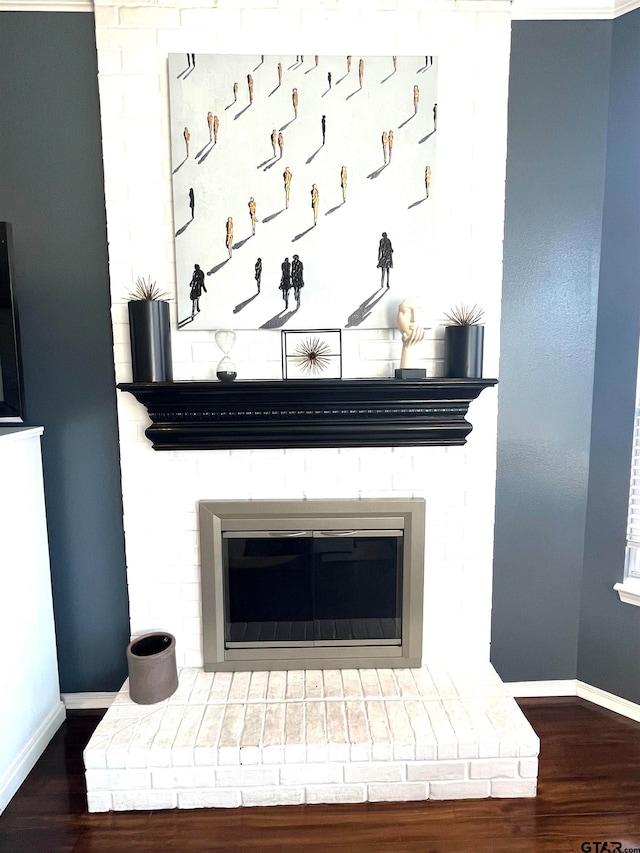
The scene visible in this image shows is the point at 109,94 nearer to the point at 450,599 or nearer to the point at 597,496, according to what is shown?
the point at 450,599

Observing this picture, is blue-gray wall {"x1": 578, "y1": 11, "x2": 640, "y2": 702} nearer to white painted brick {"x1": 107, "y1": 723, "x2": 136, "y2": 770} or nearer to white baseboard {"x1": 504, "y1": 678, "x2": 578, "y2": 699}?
white baseboard {"x1": 504, "y1": 678, "x2": 578, "y2": 699}

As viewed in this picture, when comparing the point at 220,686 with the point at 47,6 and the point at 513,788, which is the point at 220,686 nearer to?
the point at 513,788

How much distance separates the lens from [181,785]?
1662mm

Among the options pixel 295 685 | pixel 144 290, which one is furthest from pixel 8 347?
pixel 295 685

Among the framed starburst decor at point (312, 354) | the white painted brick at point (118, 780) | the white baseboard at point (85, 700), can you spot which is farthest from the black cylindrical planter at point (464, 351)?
the white baseboard at point (85, 700)

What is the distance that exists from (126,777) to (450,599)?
1.34m

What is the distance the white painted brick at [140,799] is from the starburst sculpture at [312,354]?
1.56m

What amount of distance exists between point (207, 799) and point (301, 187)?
2.20 metres

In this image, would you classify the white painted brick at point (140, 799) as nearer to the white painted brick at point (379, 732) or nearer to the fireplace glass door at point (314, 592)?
the fireplace glass door at point (314, 592)

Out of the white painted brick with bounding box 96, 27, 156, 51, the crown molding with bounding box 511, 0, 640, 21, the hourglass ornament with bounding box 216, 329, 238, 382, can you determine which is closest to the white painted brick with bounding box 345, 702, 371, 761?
the hourglass ornament with bounding box 216, 329, 238, 382

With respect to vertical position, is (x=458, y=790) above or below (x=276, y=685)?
below

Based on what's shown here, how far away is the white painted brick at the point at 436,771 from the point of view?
1.68 meters

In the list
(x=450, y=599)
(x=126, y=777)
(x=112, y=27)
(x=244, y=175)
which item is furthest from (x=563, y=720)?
(x=112, y=27)

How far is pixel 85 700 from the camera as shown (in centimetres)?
217
